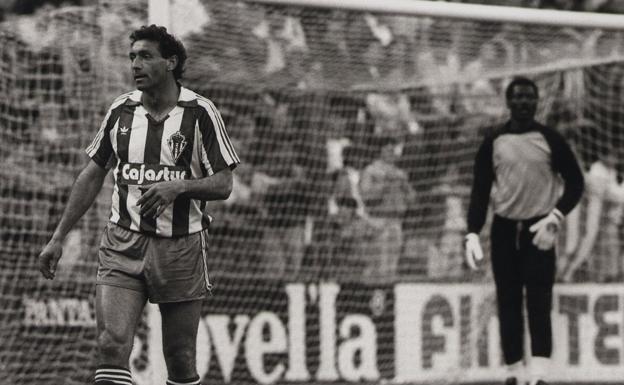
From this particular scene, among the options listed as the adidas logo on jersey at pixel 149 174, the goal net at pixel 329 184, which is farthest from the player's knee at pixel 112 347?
the goal net at pixel 329 184

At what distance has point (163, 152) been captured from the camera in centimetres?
595

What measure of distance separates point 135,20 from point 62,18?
535 millimetres

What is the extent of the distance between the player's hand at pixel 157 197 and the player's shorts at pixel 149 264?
0.94 feet

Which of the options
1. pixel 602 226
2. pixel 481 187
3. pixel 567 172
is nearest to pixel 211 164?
pixel 481 187

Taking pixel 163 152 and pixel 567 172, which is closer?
pixel 163 152

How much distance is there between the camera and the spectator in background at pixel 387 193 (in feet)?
35.1

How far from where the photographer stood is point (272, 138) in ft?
34.2

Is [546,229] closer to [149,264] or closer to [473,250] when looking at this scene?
[473,250]

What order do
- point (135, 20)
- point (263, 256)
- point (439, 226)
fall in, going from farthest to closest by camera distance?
point (439, 226), point (263, 256), point (135, 20)

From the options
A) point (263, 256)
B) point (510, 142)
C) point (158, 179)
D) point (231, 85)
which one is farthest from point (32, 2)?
point (158, 179)

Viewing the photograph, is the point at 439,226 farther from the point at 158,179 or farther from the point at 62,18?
the point at 158,179

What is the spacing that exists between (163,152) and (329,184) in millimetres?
4723

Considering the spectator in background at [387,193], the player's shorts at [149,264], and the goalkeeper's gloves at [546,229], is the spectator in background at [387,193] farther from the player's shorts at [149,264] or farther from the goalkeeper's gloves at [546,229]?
the player's shorts at [149,264]

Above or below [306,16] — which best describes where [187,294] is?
below
